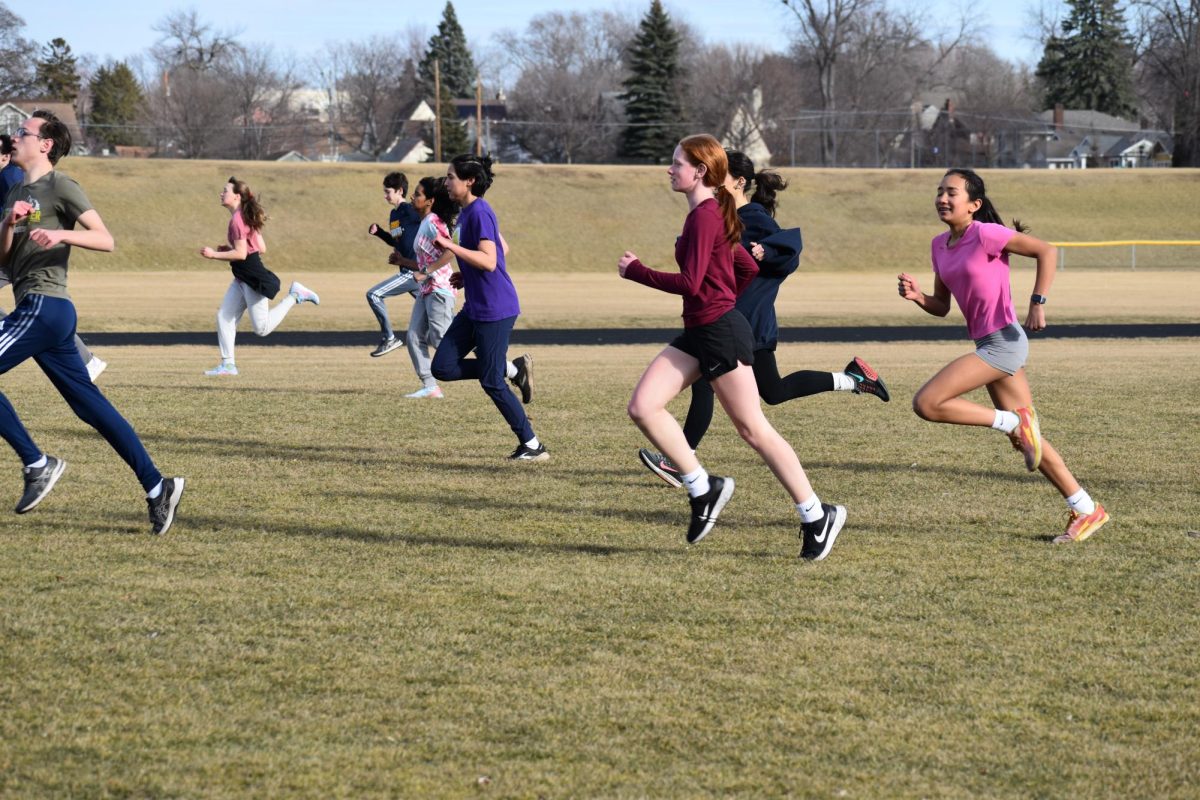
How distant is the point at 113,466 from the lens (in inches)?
350

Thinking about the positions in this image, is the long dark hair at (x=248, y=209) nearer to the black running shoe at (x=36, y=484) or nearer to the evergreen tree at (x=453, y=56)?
the black running shoe at (x=36, y=484)

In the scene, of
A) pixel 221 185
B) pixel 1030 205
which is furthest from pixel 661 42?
pixel 221 185

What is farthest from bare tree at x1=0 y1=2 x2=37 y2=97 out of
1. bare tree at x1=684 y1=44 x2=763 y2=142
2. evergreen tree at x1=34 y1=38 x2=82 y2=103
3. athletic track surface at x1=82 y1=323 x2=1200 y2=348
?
athletic track surface at x1=82 y1=323 x2=1200 y2=348

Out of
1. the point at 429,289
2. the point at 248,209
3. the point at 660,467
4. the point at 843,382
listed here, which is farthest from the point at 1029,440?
the point at 248,209

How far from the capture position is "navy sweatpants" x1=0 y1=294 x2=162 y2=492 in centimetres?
673

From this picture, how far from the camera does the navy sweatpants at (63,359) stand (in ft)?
22.1

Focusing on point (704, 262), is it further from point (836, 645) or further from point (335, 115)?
point (335, 115)

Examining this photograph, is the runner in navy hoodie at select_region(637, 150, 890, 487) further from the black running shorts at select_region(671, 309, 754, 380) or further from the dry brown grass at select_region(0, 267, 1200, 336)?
the dry brown grass at select_region(0, 267, 1200, 336)

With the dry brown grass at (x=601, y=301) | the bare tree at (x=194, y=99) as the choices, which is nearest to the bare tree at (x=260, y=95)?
the bare tree at (x=194, y=99)

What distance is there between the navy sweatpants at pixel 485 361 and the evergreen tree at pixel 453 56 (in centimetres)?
11223

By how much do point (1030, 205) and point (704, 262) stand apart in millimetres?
57284

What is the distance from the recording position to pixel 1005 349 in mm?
6941

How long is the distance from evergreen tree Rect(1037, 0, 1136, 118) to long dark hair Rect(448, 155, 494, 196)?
10092 centimetres

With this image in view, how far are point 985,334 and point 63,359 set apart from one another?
461cm
